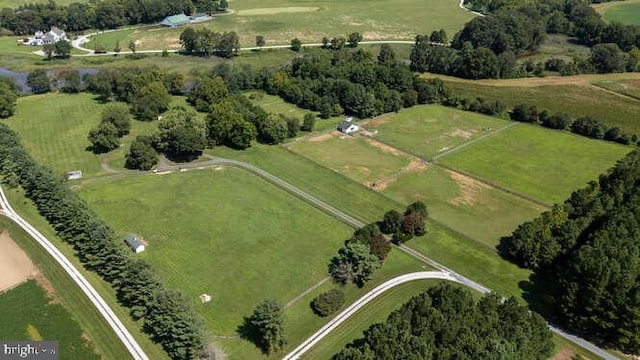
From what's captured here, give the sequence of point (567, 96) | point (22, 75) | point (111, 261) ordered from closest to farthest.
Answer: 1. point (111, 261)
2. point (567, 96)
3. point (22, 75)

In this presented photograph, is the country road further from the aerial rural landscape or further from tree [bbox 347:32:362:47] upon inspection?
tree [bbox 347:32:362:47]

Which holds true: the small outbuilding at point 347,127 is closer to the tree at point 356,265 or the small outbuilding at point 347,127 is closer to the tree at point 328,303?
the tree at point 356,265

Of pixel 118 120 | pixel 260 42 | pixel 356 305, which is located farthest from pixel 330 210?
pixel 260 42

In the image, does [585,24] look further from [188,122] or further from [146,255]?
[146,255]

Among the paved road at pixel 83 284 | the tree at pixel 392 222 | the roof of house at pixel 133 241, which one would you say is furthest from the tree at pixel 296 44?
the roof of house at pixel 133 241

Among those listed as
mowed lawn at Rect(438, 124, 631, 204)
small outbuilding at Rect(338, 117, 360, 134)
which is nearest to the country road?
small outbuilding at Rect(338, 117, 360, 134)

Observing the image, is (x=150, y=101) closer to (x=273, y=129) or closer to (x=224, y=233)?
(x=273, y=129)
